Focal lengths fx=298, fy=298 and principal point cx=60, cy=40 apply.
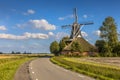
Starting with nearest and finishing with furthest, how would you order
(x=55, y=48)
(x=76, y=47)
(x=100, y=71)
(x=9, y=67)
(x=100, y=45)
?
(x=100, y=71)
(x=9, y=67)
(x=76, y=47)
(x=100, y=45)
(x=55, y=48)

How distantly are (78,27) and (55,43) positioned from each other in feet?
122

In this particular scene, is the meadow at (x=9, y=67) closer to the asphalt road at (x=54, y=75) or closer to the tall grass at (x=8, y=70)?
the tall grass at (x=8, y=70)

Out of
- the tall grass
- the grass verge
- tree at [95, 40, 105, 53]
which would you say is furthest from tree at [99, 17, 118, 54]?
the grass verge

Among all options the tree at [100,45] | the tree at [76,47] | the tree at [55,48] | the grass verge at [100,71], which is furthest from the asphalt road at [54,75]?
the tree at [55,48]

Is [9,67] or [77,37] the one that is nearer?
[9,67]

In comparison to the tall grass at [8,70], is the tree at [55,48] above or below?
above

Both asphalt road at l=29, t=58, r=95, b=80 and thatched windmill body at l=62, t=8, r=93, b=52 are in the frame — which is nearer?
asphalt road at l=29, t=58, r=95, b=80

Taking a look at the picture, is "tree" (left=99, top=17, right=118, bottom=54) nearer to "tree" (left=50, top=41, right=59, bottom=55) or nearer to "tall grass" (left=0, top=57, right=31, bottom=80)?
"tree" (left=50, top=41, right=59, bottom=55)

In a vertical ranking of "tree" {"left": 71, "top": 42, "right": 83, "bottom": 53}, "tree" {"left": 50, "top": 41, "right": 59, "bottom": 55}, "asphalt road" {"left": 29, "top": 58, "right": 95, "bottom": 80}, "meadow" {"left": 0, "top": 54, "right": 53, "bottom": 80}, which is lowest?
"asphalt road" {"left": 29, "top": 58, "right": 95, "bottom": 80}

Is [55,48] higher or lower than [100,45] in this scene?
higher

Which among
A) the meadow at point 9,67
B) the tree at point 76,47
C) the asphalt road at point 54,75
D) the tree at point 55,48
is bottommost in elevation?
the asphalt road at point 54,75

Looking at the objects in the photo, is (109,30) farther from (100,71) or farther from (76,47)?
A: (100,71)

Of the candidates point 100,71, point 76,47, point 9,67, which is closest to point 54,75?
point 100,71

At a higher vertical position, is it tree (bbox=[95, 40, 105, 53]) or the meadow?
tree (bbox=[95, 40, 105, 53])
